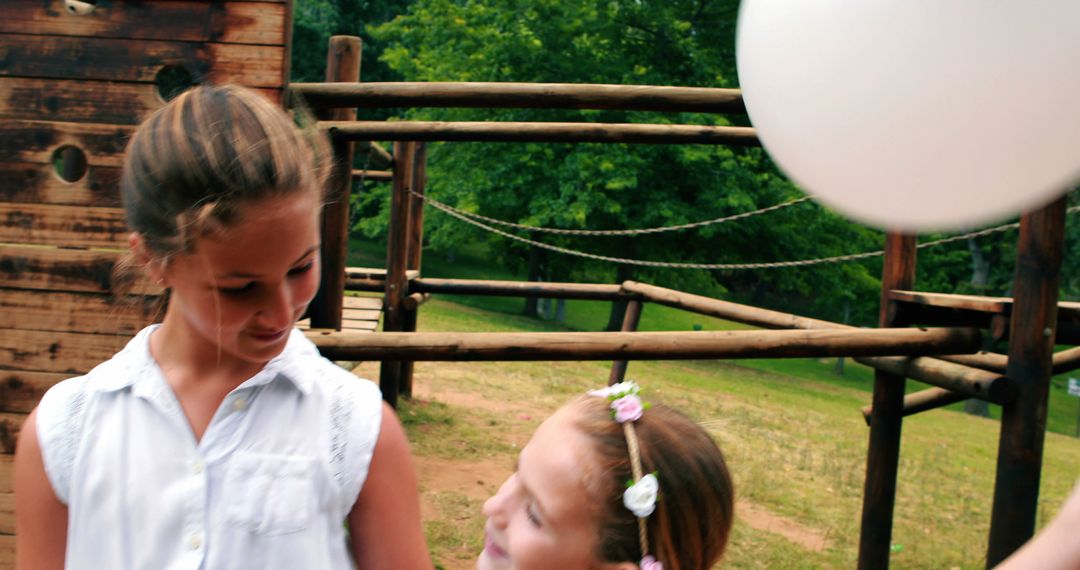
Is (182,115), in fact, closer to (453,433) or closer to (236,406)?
(236,406)

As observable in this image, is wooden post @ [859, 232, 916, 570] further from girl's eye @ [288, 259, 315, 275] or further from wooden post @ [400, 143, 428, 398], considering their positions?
wooden post @ [400, 143, 428, 398]

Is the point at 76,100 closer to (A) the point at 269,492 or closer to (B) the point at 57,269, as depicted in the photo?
(B) the point at 57,269

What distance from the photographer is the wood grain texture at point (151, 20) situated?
2932mm

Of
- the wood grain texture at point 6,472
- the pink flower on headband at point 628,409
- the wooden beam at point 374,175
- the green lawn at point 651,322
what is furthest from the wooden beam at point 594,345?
the green lawn at point 651,322

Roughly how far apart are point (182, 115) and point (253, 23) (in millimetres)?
1853

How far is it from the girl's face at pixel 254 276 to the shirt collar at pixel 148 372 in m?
0.03

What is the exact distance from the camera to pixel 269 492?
4.05 ft

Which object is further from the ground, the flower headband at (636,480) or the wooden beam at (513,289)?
the flower headband at (636,480)

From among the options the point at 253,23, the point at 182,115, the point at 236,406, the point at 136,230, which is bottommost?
the point at 236,406

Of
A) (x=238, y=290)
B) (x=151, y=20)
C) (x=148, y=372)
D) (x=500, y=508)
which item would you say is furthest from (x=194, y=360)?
→ (x=151, y=20)

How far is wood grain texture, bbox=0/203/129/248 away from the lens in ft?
9.63

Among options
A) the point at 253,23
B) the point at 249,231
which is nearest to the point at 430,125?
the point at 253,23

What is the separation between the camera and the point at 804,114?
5.23 ft

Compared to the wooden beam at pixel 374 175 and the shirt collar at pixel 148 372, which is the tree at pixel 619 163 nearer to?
the wooden beam at pixel 374 175
